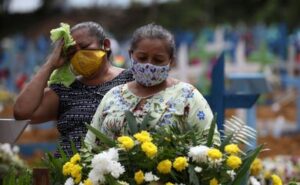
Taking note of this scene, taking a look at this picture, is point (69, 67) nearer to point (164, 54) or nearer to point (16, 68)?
point (164, 54)

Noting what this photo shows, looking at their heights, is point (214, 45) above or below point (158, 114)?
below

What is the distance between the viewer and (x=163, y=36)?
15.4 feet

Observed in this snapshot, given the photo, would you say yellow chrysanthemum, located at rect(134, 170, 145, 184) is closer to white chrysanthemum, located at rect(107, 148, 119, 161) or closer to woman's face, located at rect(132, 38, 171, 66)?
white chrysanthemum, located at rect(107, 148, 119, 161)

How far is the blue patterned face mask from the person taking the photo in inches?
183

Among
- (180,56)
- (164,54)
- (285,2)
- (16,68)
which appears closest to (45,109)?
(164,54)

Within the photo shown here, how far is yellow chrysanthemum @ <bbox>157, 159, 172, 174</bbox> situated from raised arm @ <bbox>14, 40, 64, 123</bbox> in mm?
1202

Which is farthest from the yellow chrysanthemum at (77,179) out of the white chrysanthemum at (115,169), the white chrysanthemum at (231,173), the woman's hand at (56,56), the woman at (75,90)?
the woman's hand at (56,56)

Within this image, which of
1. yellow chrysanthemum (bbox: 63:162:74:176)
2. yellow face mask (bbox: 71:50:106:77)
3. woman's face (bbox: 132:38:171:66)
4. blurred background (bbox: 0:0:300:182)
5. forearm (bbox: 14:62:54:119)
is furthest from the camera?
blurred background (bbox: 0:0:300:182)

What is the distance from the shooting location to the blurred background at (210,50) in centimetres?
1324

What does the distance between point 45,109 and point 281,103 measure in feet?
56.6

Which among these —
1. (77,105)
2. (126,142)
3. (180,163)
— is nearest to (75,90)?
(77,105)

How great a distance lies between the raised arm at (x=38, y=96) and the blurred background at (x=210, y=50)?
7.48 ft

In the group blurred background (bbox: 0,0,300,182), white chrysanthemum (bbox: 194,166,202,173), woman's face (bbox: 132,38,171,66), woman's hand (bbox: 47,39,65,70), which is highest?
woman's face (bbox: 132,38,171,66)

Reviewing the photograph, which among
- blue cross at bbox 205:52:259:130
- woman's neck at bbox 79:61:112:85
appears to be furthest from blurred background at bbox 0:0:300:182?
woman's neck at bbox 79:61:112:85
